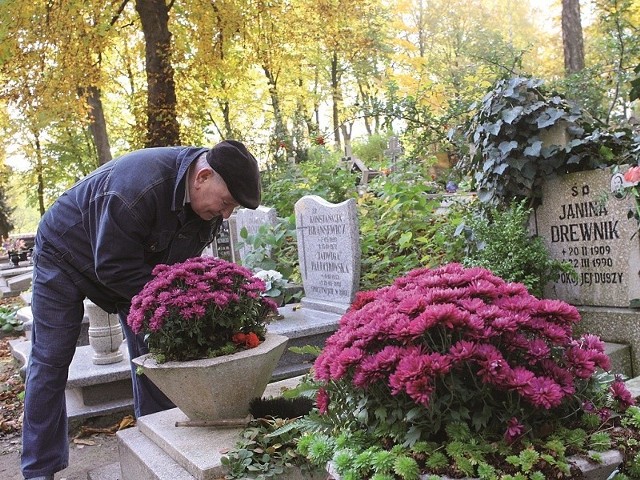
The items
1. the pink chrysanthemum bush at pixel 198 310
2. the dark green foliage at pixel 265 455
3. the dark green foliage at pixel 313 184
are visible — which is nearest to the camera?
the dark green foliage at pixel 265 455

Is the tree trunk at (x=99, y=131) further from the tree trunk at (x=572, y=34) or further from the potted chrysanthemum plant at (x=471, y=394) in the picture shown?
the potted chrysanthemum plant at (x=471, y=394)

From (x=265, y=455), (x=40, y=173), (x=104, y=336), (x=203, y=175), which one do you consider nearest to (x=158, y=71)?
(x=104, y=336)

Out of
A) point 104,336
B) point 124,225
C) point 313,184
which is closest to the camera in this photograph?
point 124,225

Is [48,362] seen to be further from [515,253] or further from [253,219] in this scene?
[253,219]

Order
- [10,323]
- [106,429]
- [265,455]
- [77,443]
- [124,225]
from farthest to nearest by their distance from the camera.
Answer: [10,323] < [106,429] < [77,443] < [124,225] < [265,455]

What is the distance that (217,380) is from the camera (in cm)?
252

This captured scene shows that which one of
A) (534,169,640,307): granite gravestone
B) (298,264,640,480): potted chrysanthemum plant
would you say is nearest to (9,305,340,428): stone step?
(534,169,640,307): granite gravestone

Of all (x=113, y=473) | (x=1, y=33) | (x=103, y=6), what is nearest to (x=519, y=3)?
(x=103, y=6)

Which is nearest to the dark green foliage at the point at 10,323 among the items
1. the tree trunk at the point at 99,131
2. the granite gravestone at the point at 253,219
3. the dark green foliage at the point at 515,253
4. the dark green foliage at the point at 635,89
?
the granite gravestone at the point at 253,219

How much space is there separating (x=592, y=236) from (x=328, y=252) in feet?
7.29

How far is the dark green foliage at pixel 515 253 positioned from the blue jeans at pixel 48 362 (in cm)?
254

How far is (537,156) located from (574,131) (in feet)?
1.03

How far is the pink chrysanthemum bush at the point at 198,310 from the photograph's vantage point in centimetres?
250

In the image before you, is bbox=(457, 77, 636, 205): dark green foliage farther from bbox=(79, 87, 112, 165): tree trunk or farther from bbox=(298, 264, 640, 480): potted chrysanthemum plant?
bbox=(79, 87, 112, 165): tree trunk
